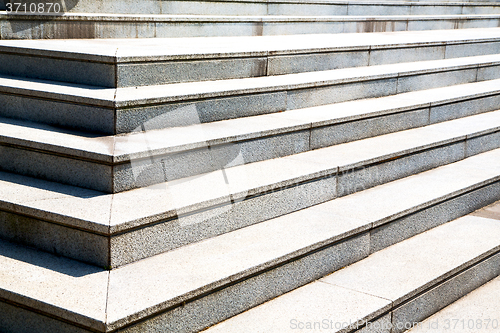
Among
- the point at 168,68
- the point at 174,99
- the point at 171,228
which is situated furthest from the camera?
the point at 168,68

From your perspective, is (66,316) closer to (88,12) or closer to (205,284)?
(205,284)

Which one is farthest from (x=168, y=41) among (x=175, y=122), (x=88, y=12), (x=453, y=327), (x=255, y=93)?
(x=453, y=327)

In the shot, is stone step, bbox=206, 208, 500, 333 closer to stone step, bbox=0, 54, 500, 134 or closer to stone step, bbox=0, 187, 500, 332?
stone step, bbox=0, 187, 500, 332

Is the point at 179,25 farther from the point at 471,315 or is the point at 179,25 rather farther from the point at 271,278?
the point at 471,315

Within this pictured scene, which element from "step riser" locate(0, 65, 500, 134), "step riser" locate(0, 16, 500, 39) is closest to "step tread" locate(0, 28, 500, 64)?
"step riser" locate(0, 16, 500, 39)

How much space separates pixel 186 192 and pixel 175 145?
0.34m

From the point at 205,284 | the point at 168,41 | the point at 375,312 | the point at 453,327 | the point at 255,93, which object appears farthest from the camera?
the point at 168,41

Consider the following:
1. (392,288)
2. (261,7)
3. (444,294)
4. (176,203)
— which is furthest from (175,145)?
(261,7)

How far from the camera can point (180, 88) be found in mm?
4273

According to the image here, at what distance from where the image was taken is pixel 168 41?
5.63 m

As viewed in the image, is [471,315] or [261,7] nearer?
[471,315]

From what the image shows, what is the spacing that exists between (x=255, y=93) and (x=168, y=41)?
150cm

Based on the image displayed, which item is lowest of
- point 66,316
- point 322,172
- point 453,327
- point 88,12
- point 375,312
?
point 453,327

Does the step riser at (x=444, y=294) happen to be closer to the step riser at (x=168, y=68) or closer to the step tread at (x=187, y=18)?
the step riser at (x=168, y=68)
